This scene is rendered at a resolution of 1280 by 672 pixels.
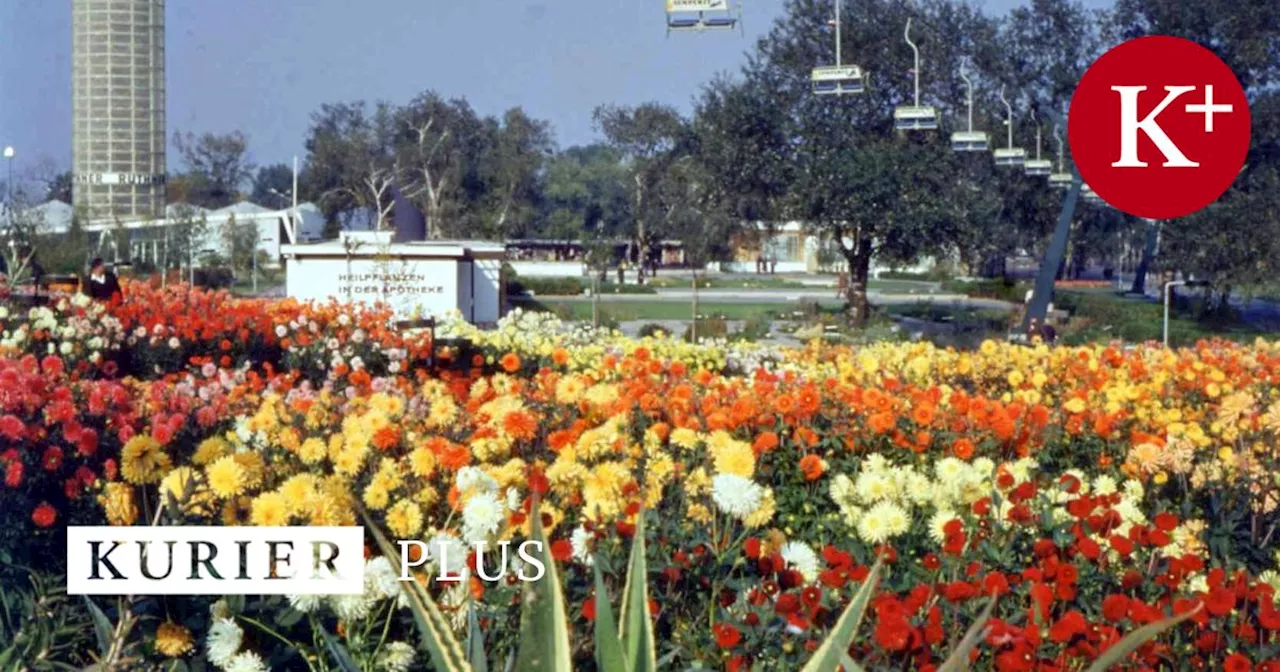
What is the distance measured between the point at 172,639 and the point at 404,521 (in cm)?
66

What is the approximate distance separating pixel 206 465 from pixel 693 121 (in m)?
10.4

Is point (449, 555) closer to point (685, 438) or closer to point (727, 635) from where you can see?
point (727, 635)

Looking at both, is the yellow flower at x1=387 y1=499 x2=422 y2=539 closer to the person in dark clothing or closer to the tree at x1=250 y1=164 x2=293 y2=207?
the tree at x1=250 y1=164 x2=293 y2=207

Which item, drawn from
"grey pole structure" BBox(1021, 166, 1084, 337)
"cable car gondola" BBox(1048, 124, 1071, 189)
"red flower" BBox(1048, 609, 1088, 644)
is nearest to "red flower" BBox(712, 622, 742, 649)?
"red flower" BBox(1048, 609, 1088, 644)

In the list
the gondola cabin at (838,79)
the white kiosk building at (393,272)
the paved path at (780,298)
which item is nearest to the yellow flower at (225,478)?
the gondola cabin at (838,79)

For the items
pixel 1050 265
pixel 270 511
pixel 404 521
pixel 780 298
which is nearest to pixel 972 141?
pixel 1050 265

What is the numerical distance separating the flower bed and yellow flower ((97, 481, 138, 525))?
0.5 inches

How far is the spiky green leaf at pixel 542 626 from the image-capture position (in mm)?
1934

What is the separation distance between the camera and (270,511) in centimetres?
296

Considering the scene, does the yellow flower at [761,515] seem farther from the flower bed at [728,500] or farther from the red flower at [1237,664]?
the red flower at [1237,664]

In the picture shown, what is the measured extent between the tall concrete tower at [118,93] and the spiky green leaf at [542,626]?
2114mm

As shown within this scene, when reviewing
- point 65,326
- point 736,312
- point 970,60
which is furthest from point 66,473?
point 736,312

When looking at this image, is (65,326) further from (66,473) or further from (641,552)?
(641,552)

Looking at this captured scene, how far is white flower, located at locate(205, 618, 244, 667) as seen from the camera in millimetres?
2580
